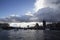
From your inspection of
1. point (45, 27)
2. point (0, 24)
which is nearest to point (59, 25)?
point (45, 27)

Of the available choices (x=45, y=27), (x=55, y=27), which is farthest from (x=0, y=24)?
(x=55, y=27)

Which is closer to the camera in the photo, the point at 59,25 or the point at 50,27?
the point at 59,25

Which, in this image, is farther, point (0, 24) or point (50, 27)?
point (50, 27)

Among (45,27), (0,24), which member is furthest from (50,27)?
(0,24)

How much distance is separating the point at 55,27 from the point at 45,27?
5678 millimetres

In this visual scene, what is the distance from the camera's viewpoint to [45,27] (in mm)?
74188

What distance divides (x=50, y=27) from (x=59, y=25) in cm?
620

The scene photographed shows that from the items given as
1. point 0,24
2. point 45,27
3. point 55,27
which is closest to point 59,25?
point 55,27

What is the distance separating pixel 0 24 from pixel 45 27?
Result: 80.7 feet

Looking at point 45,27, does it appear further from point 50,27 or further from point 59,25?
point 59,25

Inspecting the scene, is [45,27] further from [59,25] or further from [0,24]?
[0,24]

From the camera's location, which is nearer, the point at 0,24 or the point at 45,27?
the point at 0,24

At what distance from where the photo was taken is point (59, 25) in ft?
225

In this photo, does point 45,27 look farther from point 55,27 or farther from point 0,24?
point 0,24
